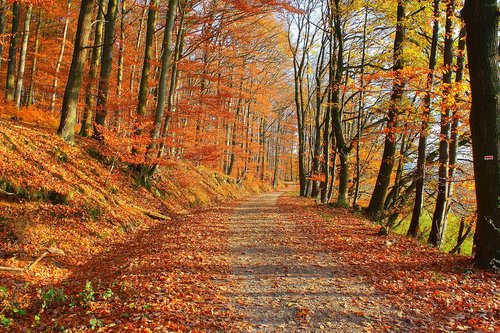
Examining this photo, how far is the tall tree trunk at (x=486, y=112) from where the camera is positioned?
19.1ft

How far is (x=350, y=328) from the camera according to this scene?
4.14 meters

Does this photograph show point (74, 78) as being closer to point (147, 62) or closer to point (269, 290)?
point (147, 62)

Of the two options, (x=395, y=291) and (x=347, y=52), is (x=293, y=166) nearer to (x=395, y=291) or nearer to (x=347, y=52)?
(x=347, y=52)

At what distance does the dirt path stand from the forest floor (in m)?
0.02

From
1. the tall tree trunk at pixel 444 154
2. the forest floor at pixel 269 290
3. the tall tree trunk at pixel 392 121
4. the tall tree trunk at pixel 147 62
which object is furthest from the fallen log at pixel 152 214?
the tall tree trunk at pixel 444 154

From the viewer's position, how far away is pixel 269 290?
17.5 feet

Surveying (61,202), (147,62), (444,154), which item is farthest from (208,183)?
(444,154)

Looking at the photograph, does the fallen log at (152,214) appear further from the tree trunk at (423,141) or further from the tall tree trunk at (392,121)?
the tree trunk at (423,141)

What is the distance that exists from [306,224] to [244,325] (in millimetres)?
6952

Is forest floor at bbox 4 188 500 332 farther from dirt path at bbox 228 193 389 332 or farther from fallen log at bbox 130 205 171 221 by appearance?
fallen log at bbox 130 205 171 221

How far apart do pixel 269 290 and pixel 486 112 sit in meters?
4.76

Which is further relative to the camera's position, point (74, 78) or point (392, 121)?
point (392, 121)

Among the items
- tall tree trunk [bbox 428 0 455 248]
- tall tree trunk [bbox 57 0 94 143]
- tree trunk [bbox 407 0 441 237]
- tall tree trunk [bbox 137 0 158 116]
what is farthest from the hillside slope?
tall tree trunk [bbox 428 0 455 248]

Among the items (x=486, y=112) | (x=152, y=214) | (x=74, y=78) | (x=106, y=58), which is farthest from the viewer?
(x=106, y=58)
